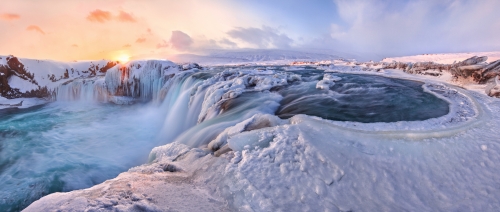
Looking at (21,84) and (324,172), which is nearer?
(324,172)

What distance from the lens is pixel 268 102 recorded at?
7.07 meters

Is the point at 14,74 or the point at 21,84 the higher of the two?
the point at 14,74

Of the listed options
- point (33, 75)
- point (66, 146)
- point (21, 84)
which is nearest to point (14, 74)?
point (21, 84)

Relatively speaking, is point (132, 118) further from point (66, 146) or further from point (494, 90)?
point (494, 90)

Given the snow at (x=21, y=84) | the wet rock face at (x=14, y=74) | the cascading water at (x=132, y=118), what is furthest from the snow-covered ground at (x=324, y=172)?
the snow at (x=21, y=84)

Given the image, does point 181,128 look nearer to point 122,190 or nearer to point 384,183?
point 122,190

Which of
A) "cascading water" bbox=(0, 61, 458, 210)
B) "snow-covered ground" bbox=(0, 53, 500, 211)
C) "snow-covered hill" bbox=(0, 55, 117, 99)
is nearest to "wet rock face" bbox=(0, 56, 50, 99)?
"snow-covered hill" bbox=(0, 55, 117, 99)

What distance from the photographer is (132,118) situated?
512 inches

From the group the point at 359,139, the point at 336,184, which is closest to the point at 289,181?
the point at 336,184

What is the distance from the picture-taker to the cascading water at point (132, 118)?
5715mm

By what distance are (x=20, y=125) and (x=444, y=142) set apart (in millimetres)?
17428

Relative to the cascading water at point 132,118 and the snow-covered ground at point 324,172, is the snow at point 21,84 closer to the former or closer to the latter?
the cascading water at point 132,118

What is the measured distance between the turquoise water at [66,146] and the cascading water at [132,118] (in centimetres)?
3

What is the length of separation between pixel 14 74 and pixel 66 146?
13.6m
